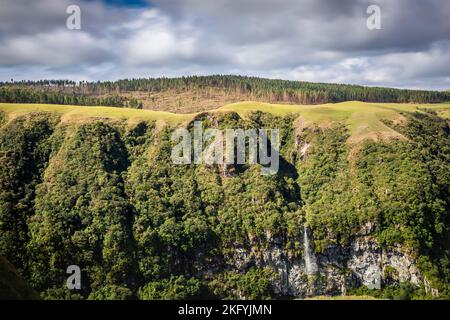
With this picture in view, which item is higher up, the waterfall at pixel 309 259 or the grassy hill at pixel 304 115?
the grassy hill at pixel 304 115

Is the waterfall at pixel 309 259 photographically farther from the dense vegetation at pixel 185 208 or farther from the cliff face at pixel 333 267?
the dense vegetation at pixel 185 208

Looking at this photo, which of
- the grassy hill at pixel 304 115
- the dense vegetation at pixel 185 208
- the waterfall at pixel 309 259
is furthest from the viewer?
the grassy hill at pixel 304 115

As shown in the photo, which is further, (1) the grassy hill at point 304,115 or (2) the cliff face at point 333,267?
(1) the grassy hill at point 304,115

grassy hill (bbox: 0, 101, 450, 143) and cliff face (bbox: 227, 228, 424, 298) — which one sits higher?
grassy hill (bbox: 0, 101, 450, 143)

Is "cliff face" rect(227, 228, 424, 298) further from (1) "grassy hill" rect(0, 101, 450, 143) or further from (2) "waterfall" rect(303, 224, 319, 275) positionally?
(1) "grassy hill" rect(0, 101, 450, 143)

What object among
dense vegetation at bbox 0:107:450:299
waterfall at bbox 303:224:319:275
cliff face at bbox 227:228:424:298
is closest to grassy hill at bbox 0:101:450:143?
dense vegetation at bbox 0:107:450:299

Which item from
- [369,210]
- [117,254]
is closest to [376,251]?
[369,210]

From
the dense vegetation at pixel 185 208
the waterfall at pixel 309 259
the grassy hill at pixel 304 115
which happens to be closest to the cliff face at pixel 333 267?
the waterfall at pixel 309 259

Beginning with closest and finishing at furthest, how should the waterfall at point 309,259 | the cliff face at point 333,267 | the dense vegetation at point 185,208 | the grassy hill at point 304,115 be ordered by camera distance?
the dense vegetation at point 185,208, the cliff face at point 333,267, the waterfall at point 309,259, the grassy hill at point 304,115

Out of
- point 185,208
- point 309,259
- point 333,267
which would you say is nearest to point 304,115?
point 309,259

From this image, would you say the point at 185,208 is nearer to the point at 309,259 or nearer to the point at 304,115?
the point at 309,259
